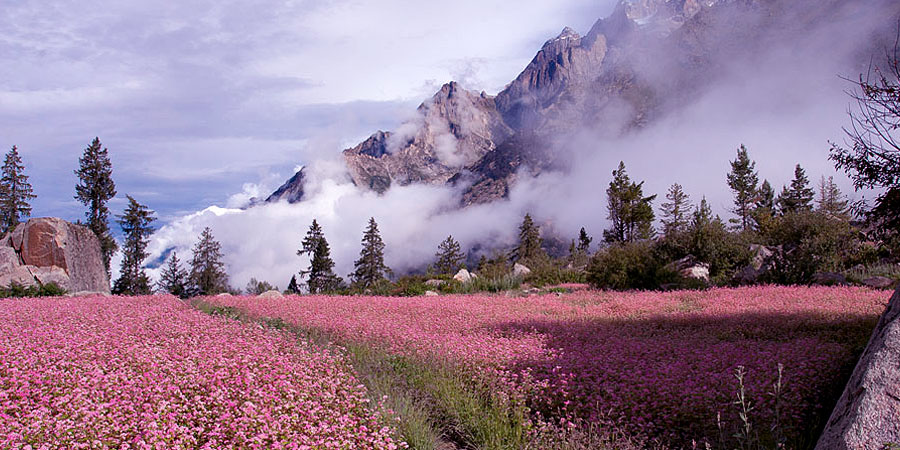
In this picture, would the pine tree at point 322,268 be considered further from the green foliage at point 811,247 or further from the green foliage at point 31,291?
the green foliage at point 811,247

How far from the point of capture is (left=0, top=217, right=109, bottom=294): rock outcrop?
22.0 meters

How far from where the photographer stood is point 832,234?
824 inches

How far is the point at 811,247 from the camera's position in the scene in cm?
2044

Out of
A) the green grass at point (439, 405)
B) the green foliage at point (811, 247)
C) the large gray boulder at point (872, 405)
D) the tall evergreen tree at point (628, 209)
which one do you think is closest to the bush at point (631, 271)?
the green foliage at point (811, 247)

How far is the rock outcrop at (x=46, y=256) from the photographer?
22.0 metres

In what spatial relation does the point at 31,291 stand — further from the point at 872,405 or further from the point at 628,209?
the point at 628,209

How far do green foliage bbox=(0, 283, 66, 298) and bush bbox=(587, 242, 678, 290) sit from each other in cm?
2217

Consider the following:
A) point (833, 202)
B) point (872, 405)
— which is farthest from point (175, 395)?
point (833, 202)

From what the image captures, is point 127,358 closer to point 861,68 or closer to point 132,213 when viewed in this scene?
point 132,213

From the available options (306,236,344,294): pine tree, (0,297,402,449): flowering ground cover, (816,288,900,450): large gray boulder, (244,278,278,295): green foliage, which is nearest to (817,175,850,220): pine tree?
(816,288,900,450): large gray boulder

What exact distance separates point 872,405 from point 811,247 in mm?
19629

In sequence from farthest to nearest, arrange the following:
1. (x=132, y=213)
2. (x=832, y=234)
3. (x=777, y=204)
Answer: (x=777, y=204) → (x=132, y=213) → (x=832, y=234)

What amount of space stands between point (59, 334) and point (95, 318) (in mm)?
2501

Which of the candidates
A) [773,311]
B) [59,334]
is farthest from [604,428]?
[773,311]
